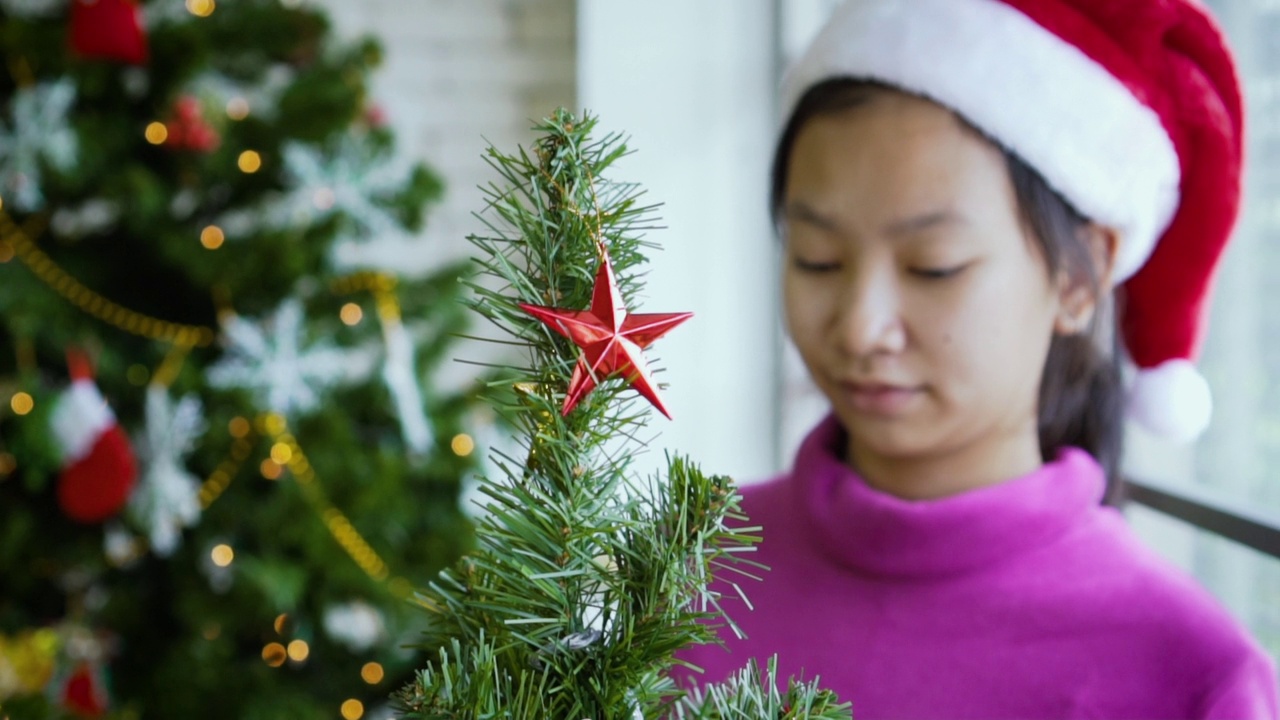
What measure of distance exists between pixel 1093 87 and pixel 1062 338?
0.65 ft

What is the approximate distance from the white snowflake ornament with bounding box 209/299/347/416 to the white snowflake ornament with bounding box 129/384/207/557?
0.07 m

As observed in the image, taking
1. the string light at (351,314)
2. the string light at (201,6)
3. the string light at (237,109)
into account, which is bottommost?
the string light at (351,314)

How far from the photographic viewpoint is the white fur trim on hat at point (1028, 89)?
0.80 metres

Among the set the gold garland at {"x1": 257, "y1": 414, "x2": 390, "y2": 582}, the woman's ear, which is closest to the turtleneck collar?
the woman's ear

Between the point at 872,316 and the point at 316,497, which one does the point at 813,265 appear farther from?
the point at 316,497

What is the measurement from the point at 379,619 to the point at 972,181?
1.43 metres

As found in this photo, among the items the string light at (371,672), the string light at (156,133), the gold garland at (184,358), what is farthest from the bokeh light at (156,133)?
the string light at (371,672)

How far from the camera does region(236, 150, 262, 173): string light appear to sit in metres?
Result: 1.82

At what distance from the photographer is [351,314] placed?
187cm

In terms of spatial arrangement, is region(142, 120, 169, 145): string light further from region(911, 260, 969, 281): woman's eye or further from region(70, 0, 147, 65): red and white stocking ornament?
region(911, 260, 969, 281): woman's eye

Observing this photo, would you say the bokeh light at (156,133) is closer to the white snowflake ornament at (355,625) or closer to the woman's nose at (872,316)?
the white snowflake ornament at (355,625)

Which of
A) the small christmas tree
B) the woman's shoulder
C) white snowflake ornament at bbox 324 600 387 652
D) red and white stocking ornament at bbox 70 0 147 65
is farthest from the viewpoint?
white snowflake ornament at bbox 324 600 387 652

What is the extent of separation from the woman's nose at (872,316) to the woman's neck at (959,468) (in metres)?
0.13

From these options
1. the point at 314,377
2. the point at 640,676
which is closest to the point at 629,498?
the point at 640,676
